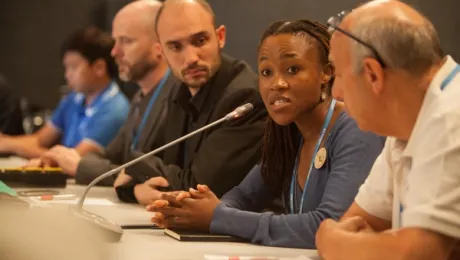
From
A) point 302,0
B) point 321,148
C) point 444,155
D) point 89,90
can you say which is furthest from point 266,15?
point 444,155

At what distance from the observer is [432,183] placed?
146cm

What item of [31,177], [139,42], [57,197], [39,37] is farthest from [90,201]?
[39,37]

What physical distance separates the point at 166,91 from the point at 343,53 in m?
2.15

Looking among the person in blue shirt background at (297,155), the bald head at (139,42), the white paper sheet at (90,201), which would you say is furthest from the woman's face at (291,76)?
the bald head at (139,42)

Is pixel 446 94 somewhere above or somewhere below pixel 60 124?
above

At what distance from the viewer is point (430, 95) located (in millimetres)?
1529

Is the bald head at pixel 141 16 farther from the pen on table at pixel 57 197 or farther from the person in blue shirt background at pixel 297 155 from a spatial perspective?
the person in blue shirt background at pixel 297 155

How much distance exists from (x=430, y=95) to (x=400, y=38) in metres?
0.13

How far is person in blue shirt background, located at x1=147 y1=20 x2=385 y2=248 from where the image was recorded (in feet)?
6.70

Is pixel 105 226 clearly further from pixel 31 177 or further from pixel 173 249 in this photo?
pixel 31 177

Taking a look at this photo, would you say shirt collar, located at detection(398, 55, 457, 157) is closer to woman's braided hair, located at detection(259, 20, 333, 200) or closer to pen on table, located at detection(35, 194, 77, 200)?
woman's braided hair, located at detection(259, 20, 333, 200)

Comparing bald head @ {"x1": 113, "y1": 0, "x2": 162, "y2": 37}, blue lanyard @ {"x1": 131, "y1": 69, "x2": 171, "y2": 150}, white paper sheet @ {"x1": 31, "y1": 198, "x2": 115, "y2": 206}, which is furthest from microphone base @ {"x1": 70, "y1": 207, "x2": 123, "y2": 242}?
bald head @ {"x1": 113, "y1": 0, "x2": 162, "y2": 37}

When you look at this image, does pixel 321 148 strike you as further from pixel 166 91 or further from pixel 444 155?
pixel 166 91

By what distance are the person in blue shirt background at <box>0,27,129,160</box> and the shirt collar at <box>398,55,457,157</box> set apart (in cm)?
318
